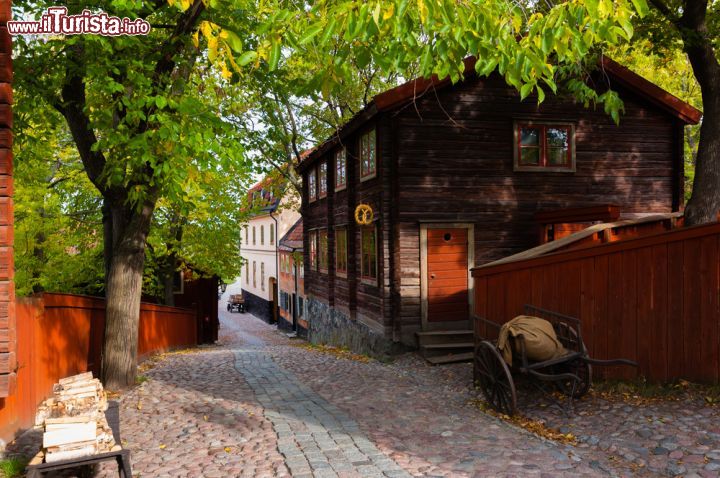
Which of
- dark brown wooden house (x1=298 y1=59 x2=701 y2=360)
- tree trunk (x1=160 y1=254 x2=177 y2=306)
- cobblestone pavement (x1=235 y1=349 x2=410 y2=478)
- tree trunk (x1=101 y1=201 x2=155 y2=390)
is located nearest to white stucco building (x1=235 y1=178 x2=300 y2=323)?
tree trunk (x1=160 y1=254 x2=177 y2=306)

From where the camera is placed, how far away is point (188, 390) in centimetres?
938

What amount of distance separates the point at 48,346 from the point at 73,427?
331 centimetres

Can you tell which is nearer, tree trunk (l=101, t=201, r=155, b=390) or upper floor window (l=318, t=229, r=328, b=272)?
tree trunk (l=101, t=201, r=155, b=390)

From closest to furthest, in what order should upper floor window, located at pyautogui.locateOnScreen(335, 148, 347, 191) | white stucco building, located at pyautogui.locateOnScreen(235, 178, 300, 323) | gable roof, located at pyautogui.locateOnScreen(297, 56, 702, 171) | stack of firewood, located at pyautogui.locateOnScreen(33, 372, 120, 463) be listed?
stack of firewood, located at pyautogui.locateOnScreen(33, 372, 120, 463)
gable roof, located at pyautogui.locateOnScreen(297, 56, 702, 171)
upper floor window, located at pyautogui.locateOnScreen(335, 148, 347, 191)
white stucco building, located at pyautogui.locateOnScreen(235, 178, 300, 323)

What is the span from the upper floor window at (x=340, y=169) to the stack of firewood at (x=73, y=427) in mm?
13181

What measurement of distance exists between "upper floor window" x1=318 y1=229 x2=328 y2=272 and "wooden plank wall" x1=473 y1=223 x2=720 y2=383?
12449mm

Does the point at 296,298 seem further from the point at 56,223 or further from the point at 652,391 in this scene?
the point at 652,391

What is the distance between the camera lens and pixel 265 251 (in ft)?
145

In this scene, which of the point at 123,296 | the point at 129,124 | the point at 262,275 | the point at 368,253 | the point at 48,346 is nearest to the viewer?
the point at 48,346

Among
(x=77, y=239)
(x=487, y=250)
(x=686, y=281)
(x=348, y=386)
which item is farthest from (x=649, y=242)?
(x=77, y=239)

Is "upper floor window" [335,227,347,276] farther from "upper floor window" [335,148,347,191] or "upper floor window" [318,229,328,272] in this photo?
"upper floor window" [318,229,328,272]

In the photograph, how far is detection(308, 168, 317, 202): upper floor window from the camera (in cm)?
2328

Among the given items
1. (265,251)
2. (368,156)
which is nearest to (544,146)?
(368,156)

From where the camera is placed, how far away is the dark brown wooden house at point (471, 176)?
14.0 metres
